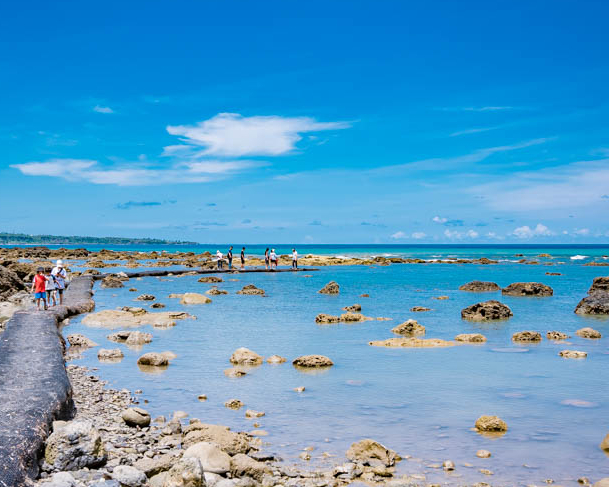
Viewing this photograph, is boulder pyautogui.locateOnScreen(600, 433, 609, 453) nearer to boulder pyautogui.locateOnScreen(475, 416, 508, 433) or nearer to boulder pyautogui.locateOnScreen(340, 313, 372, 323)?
boulder pyautogui.locateOnScreen(475, 416, 508, 433)

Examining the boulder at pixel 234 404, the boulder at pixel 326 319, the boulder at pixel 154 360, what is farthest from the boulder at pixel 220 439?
the boulder at pixel 326 319

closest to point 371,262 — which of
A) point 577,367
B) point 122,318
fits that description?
point 122,318

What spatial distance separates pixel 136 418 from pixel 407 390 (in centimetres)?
626

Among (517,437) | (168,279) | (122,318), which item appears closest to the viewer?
(517,437)

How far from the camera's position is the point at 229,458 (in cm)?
862

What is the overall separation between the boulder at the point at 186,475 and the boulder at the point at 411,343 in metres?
12.1

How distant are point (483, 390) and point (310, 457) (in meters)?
5.89

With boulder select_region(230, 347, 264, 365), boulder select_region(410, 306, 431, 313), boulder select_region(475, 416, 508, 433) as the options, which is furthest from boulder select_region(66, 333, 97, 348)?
boulder select_region(410, 306, 431, 313)

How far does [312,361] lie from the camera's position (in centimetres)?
1579

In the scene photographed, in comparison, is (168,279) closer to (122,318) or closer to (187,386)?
(122,318)

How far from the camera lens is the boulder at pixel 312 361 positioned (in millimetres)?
15758

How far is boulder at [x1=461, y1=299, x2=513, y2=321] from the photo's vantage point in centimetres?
2605

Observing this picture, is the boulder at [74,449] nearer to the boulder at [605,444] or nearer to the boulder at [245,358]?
the boulder at [245,358]

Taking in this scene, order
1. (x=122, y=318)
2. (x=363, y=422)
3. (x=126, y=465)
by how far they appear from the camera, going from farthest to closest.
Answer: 1. (x=122, y=318)
2. (x=363, y=422)
3. (x=126, y=465)
